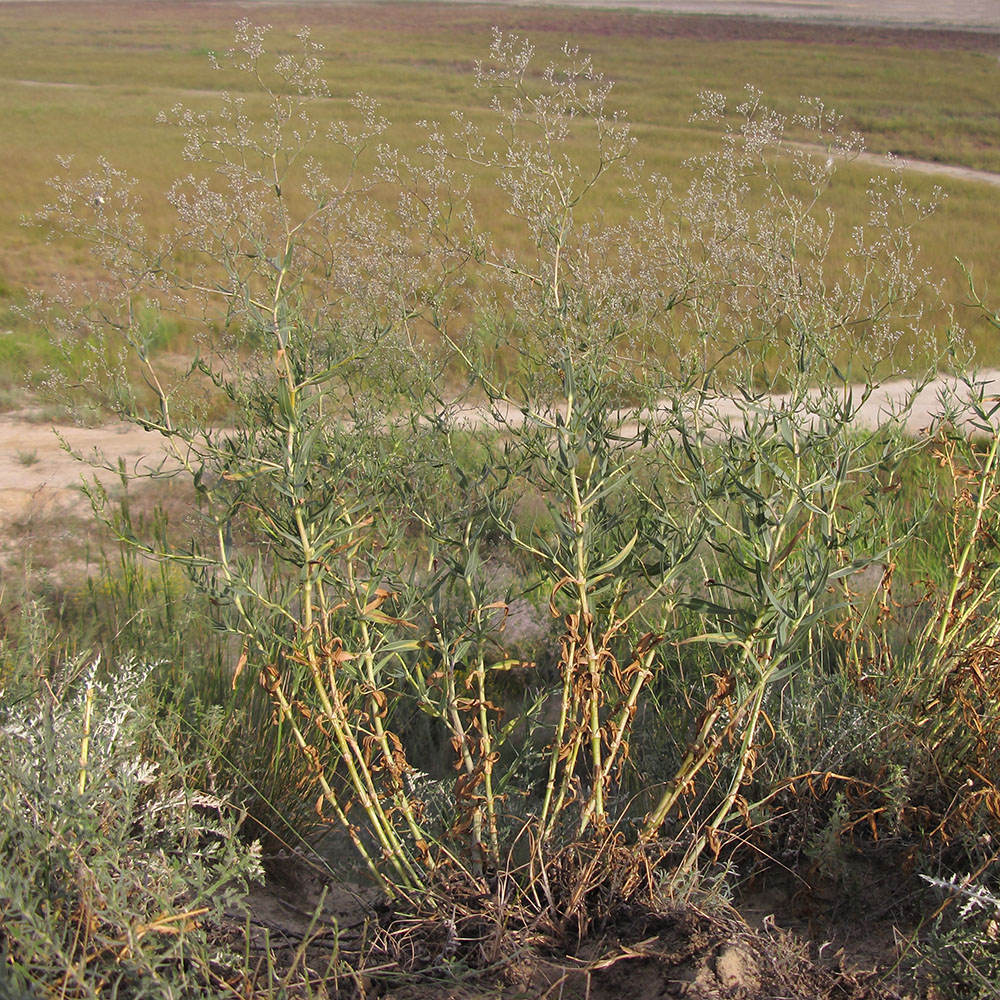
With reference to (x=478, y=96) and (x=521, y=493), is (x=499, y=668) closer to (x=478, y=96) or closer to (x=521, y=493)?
(x=521, y=493)

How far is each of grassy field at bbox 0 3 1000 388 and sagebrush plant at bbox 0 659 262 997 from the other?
228 inches

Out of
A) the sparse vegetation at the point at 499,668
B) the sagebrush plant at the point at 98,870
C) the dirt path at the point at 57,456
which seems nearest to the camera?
the sagebrush plant at the point at 98,870

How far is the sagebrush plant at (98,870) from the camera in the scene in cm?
157

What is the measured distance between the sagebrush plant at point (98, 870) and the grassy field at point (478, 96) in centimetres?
579

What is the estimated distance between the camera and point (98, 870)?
169cm

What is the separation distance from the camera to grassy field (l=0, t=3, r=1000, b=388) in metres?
16.8

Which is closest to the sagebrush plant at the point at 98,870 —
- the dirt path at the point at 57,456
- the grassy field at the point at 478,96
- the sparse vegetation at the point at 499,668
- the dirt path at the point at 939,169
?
the sparse vegetation at the point at 499,668

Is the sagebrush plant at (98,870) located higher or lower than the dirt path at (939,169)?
lower

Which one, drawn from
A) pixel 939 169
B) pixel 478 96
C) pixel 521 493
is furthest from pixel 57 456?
pixel 478 96

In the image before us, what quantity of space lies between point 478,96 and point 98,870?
43581mm

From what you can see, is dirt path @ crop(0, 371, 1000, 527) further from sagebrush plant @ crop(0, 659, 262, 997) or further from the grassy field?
sagebrush plant @ crop(0, 659, 262, 997)

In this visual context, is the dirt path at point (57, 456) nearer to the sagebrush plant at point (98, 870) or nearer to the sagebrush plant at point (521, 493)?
the sagebrush plant at point (521, 493)

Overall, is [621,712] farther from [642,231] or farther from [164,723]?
[642,231]

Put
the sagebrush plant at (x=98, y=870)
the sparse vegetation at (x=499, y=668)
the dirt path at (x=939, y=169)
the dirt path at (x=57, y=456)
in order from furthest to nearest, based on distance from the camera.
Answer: the dirt path at (x=939, y=169) → the dirt path at (x=57, y=456) → the sparse vegetation at (x=499, y=668) → the sagebrush plant at (x=98, y=870)
